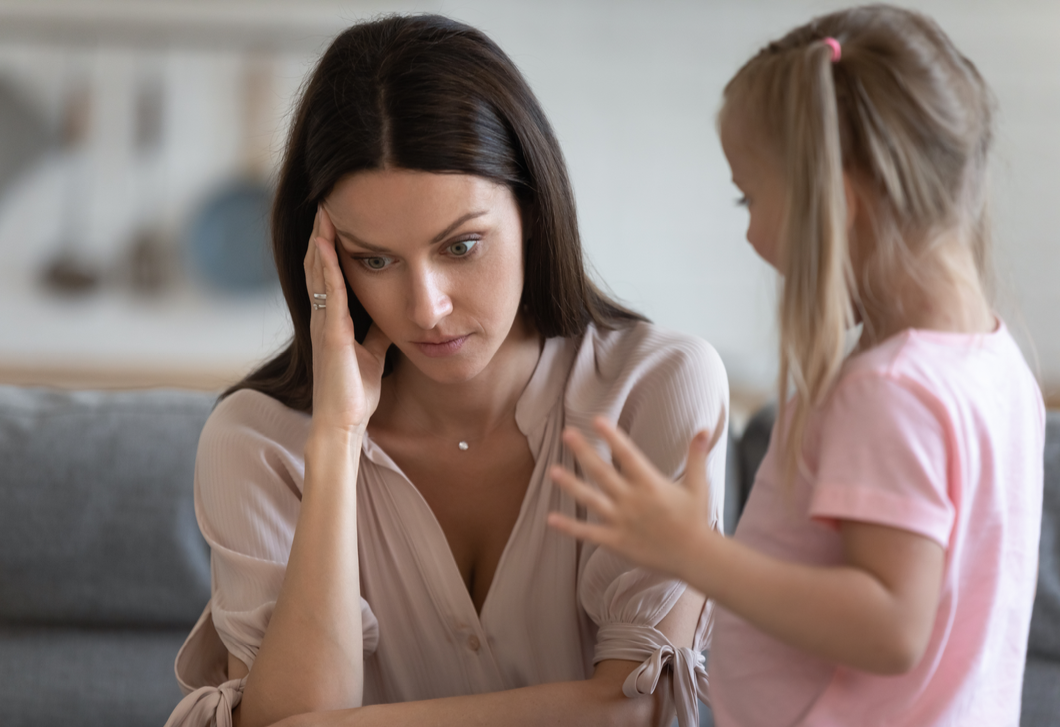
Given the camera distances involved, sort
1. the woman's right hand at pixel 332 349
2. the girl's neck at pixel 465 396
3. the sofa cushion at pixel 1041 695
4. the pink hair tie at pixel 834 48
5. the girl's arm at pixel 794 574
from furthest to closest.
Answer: the sofa cushion at pixel 1041 695 → the girl's neck at pixel 465 396 → the woman's right hand at pixel 332 349 → the pink hair tie at pixel 834 48 → the girl's arm at pixel 794 574

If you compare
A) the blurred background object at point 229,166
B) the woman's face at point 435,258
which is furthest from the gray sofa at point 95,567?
the blurred background object at point 229,166

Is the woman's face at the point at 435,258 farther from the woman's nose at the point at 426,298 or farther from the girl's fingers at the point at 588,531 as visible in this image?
the girl's fingers at the point at 588,531

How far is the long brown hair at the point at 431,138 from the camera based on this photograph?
113 centimetres

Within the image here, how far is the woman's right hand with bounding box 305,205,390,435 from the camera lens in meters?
1.24

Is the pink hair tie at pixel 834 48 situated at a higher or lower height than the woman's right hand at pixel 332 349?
higher

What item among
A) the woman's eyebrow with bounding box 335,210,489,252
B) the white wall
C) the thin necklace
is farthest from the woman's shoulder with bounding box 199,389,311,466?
the white wall

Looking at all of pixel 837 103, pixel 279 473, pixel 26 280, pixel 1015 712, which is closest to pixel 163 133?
pixel 26 280

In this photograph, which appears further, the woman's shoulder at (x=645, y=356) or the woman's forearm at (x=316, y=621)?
the woman's shoulder at (x=645, y=356)

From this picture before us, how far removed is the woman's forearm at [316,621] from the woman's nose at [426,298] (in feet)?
0.80

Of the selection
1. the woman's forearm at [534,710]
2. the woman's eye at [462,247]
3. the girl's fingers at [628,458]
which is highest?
the woman's eye at [462,247]

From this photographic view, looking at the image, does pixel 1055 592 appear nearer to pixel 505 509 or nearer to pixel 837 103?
pixel 505 509

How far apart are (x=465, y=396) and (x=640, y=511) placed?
2.48 feet

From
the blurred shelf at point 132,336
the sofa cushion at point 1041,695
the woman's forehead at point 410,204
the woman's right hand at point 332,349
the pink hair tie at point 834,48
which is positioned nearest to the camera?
the pink hair tie at point 834,48

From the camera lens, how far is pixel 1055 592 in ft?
5.16
